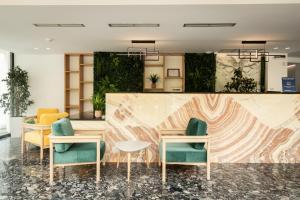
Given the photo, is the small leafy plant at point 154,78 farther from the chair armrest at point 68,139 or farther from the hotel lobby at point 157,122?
the chair armrest at point 68,139

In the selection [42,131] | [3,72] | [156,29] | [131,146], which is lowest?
[131,146]

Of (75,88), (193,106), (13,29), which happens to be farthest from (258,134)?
(75,88)

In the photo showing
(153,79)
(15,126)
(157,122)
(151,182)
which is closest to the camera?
(151,182)

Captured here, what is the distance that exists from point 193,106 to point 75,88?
16.6ft

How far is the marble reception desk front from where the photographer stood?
5.65 metres

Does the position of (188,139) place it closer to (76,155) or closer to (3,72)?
(76,155)

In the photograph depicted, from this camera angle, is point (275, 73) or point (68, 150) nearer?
point (68, 150)

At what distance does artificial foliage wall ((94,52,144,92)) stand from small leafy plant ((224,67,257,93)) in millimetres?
3106

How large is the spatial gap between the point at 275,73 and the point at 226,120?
4.83 m

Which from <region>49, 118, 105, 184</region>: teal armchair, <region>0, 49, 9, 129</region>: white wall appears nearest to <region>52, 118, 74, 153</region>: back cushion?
<region>49, 118, 105, 184</region>: teal armchair

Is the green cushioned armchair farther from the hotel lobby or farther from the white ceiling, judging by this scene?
the white ceiling

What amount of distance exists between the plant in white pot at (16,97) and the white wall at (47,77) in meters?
0.39

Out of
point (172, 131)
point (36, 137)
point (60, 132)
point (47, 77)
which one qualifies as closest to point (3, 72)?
point (47, 77)

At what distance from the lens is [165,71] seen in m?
9.13
